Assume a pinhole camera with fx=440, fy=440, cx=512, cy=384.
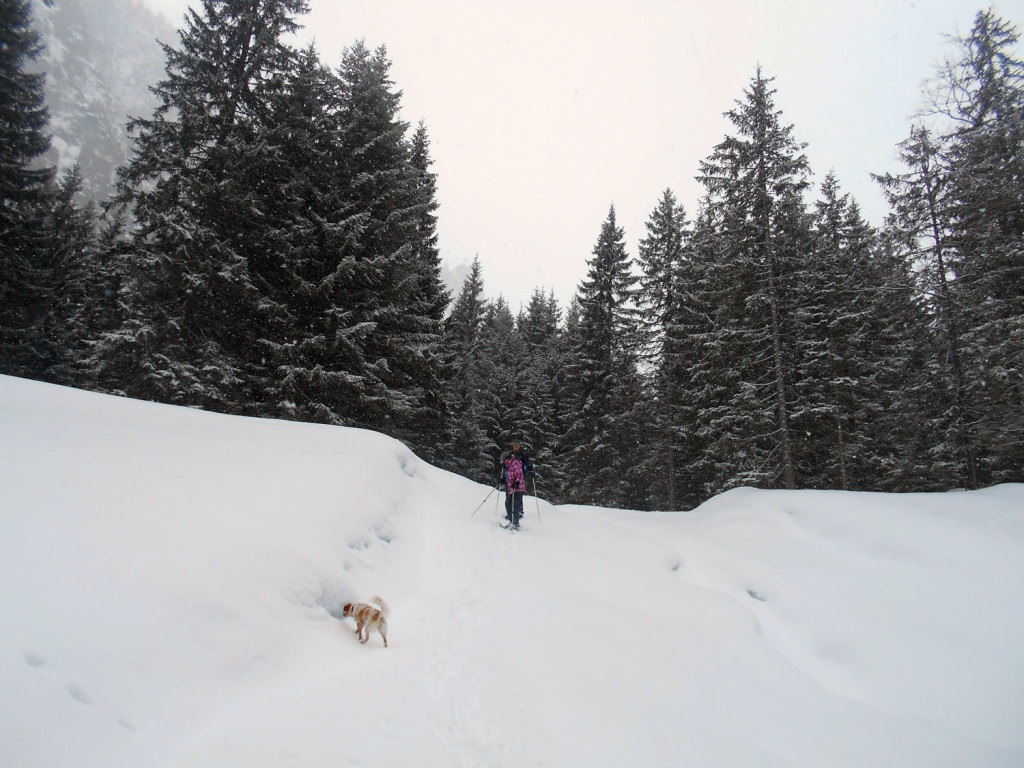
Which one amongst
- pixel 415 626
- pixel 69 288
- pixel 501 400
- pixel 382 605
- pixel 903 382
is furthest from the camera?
pixel 501 400

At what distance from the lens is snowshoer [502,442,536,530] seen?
10398 mm

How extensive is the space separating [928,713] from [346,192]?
18.8 meters

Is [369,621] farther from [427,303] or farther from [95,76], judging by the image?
[95,76]

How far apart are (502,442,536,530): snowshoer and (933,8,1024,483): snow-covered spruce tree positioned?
1357 cm

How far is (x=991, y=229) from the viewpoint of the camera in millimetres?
13195

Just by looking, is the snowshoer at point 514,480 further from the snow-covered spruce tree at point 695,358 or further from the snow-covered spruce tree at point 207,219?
the snow-covered spruce tree at point 695,358

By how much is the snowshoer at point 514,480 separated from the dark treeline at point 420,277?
5854mm

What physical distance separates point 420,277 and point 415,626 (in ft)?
48.3

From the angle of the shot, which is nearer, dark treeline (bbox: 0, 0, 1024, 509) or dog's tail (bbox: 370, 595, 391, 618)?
dog's tail (bbox: 370, 595, 391, 618)

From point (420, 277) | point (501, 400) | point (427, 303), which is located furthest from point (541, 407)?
point (420, 277)

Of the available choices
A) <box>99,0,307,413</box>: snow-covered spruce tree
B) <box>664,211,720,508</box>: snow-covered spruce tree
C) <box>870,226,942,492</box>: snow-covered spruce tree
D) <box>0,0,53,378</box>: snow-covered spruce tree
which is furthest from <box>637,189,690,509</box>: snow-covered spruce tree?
<box>0,0,53,378</box>: snow-covered spruce tree

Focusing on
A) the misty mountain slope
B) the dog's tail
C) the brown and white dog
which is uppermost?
the misty mountain slope

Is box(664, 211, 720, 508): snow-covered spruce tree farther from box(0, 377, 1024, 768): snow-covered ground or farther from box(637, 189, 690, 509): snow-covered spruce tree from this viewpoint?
box(0, 377, 1024, 768): snow-covered ground

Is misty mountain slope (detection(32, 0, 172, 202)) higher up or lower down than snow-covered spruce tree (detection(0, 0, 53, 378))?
higher up
